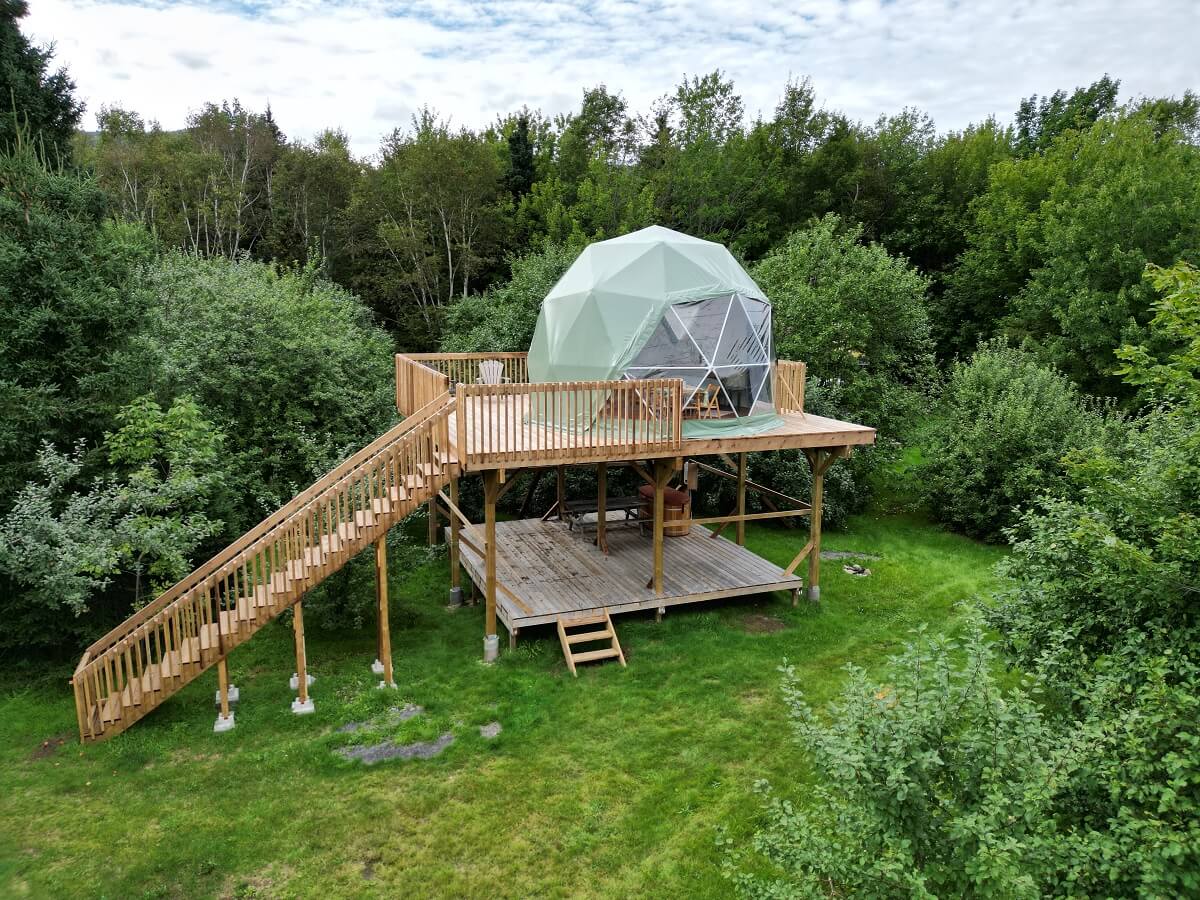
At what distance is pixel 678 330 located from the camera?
12.4 metres

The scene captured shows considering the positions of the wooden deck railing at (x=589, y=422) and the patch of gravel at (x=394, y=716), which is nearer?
the patch of gravel at (x=394, y=716)

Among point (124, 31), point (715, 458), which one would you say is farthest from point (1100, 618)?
point (124, 31)

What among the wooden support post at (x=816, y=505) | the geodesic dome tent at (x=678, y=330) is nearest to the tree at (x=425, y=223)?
the geodesic dome tent at (x=678, y=330)

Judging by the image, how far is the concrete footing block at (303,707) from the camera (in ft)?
31.4

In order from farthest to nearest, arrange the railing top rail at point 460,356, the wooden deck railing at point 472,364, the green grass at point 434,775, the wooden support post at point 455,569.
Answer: the wooden deck railing at point 472,364, the railing top rail at point 460,356, the wooden support post at point 455,569, the green grass at point 434,775

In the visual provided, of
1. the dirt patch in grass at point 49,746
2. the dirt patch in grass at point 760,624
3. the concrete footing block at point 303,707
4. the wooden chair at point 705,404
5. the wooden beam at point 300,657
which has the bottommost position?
the dirt patch in grass at point 760,624

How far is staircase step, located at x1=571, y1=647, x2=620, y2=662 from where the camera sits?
1085 cm

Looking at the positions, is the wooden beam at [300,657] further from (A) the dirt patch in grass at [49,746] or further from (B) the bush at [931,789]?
(B) the bush at [931,789]

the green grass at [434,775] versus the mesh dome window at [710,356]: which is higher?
the mesh dome window at [710,356]

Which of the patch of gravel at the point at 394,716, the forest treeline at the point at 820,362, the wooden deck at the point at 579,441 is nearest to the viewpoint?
the forest treeline at the point at 820,362

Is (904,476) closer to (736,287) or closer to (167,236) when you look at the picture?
(736,287)

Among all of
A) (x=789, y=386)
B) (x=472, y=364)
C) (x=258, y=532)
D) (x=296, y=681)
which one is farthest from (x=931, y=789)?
(x=472, y=364)

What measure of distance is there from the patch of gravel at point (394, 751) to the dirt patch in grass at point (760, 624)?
18.4ft

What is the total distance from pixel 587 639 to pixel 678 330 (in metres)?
5.38
